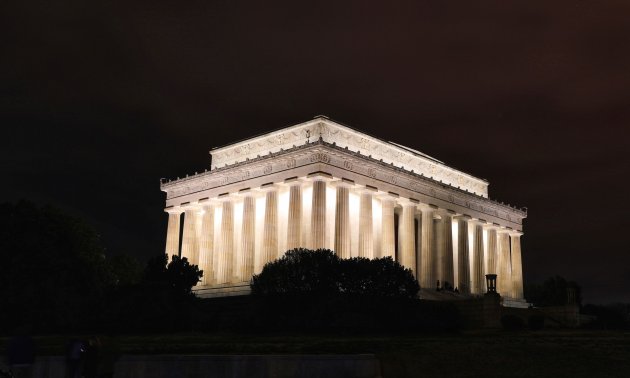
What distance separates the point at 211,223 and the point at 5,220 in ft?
81.7

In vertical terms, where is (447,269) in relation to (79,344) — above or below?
above

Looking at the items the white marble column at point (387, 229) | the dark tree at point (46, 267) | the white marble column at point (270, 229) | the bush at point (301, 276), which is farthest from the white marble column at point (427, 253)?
the dark tree at point (46, 267)

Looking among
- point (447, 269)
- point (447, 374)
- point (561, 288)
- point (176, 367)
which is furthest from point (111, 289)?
point (561, 288)

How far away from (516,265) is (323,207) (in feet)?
150

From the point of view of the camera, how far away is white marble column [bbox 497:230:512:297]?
109312 millimetres

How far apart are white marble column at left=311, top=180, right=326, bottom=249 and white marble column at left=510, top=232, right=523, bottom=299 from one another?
45.0 m

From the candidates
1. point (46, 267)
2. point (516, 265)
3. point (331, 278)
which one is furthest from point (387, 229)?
point (46, 267)

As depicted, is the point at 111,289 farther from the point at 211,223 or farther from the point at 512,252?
the point at 512,252

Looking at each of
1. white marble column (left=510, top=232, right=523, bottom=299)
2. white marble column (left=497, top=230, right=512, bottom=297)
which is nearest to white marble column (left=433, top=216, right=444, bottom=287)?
white marble column (left=497, top=230, right=512, bottom=297)

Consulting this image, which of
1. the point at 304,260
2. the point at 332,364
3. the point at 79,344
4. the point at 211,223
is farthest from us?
the point at 211,223

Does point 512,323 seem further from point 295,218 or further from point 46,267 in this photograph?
point 46,267

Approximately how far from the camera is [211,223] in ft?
304

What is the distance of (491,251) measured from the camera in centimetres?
10862

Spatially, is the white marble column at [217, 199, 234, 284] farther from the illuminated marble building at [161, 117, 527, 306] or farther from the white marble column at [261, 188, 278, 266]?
the white marble column at [261, 188, 278, 266]
